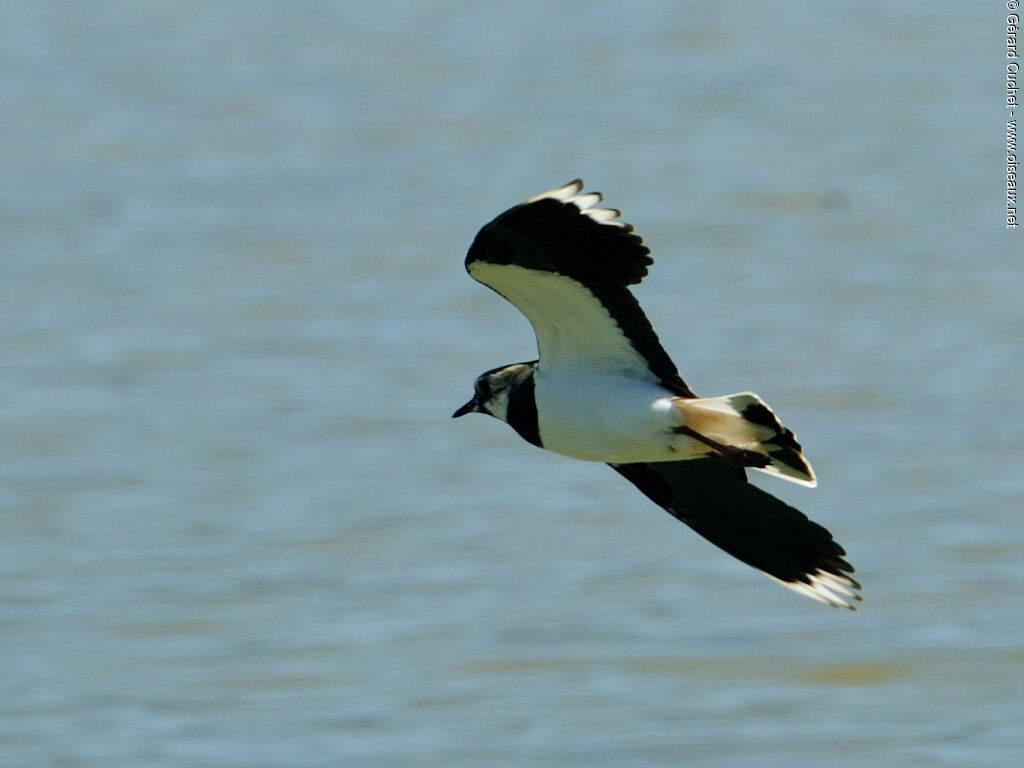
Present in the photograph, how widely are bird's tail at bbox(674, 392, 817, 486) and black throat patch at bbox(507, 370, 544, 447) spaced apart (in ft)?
2.03

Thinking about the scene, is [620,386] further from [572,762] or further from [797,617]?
[797,617]

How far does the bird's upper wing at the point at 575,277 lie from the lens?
7969mm

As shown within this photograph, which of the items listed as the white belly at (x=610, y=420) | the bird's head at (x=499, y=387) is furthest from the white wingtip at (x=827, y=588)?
the bird's head at (x=499, y=387)

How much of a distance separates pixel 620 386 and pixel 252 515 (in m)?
8.36

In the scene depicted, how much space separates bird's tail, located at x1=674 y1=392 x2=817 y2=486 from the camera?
26.4 feet

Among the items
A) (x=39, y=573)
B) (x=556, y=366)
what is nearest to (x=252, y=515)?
(x=39, y=573)

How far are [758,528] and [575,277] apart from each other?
4.14 feet

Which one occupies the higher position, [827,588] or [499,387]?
[499,387]

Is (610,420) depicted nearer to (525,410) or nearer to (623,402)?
(623,402)

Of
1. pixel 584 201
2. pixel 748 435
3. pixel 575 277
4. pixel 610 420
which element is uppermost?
pixel 584 201

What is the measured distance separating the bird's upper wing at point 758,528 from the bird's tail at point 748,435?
58 cm

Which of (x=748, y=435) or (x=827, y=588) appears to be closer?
(x=748, y=435)

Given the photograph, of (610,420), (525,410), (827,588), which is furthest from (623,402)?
(827,588)

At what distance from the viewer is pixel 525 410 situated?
28.7 feet
